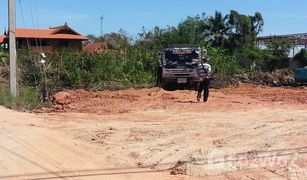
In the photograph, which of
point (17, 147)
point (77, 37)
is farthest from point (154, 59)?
point (77, 37)

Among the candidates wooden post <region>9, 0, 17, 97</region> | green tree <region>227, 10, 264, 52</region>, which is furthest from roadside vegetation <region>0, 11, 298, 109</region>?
green tree <region>227, 10, 264, 52</region>

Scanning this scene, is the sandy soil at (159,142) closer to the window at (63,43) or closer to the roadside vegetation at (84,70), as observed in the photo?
the roadside vegetation at (84,70)

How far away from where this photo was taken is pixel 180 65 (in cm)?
2538

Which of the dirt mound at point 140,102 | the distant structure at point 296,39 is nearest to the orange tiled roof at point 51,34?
the distant structure at point 296,39

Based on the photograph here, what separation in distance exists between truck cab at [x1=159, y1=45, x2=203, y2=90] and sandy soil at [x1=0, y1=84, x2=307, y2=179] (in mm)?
6049

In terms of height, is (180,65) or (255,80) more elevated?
(180,65)

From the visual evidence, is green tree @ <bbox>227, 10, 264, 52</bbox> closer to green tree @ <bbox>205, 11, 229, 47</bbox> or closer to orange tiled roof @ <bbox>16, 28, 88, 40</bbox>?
green tree @ <bbox>205, 11, 229, 47</bbox>

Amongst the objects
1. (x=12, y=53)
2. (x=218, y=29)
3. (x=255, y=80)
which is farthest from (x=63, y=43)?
(x=12, y=53)

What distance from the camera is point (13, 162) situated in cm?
960

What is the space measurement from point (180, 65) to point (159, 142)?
14222 mm

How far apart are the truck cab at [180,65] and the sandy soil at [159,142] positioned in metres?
6.05

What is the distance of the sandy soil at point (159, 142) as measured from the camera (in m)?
8.67

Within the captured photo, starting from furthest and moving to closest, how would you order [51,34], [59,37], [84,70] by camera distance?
[51,34]
[59,37]
[84,70]

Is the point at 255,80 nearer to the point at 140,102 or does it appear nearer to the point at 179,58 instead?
the point at 179,58
